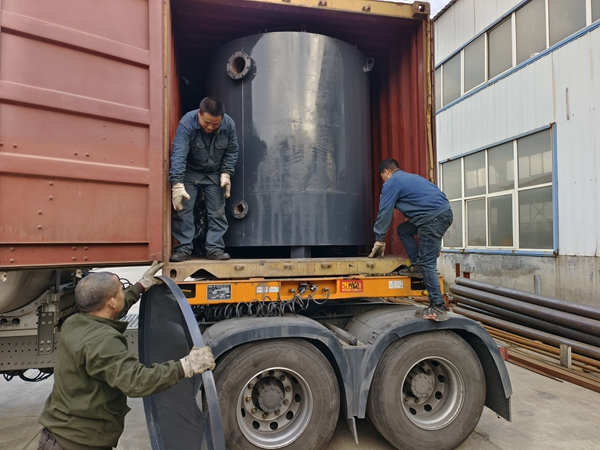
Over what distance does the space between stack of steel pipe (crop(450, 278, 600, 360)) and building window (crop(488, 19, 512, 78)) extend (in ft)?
17.1

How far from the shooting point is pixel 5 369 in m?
3.33

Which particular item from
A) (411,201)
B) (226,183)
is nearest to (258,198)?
(226,183)

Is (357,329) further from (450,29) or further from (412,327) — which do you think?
(450,29)

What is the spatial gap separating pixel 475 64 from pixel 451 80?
40.5 inches

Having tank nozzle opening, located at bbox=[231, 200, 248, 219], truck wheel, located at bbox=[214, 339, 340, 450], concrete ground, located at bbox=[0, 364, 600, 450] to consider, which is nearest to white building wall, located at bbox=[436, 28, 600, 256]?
concrete ground, located at bbox=[0, 364, 600, 450]

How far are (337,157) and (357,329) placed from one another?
5.29 ft

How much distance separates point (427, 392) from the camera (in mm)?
3396

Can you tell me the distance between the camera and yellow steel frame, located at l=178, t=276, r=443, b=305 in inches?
121

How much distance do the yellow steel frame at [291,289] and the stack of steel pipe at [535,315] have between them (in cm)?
333

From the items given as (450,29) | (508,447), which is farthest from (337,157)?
(450,29)

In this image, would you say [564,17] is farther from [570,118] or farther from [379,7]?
[379,7]

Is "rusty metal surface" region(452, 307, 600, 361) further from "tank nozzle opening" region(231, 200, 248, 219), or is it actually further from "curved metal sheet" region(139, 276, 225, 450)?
"curved metal sheet" region(139, 276, 225, 450)

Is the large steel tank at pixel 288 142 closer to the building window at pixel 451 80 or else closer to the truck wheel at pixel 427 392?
the truck wheel at pixel 427 392

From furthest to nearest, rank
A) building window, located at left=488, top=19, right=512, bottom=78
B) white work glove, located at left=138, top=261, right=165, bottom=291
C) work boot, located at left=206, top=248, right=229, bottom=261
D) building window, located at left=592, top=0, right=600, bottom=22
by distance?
building window, located at left=488, top=19, right=512, bottom=78 < building window, located at left=592, top=0, right=600, bottom=22 < work boot, located at left=206, top=248, right=229, bottom=261 < white work glove, located at left=138, top=261, right=165, bottom=291
